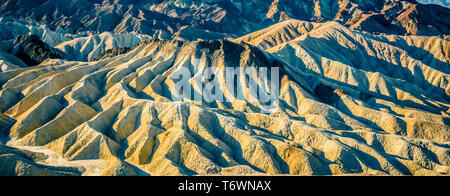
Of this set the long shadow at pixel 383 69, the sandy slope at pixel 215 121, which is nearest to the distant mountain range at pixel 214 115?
the sandy slope at pixel 215 121

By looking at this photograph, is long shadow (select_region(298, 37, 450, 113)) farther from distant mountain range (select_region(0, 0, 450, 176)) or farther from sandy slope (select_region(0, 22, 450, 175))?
sandy slope (select_region(0, 22, 450, 175))

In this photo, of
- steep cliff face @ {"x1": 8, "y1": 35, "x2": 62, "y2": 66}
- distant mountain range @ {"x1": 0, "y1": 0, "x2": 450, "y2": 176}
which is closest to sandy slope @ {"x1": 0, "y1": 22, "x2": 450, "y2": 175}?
distant mountain range @ {"x1": 0, "y1": 0, "x2": 450, "y2": 176}

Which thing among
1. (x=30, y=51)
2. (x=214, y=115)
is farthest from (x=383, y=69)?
(x=30, y=51)

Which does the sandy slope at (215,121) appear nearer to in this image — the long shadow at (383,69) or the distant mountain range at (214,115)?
the distant mountain range at (214,115)

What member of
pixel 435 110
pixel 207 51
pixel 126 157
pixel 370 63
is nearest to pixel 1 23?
pixel 207 51

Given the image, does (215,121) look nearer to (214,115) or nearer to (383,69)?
(214,115)

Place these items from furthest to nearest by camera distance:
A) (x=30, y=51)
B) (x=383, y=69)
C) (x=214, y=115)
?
(x=383, y=69), (x=30, y=51), (x=214, y=115)

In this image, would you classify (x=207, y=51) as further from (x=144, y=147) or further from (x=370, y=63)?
(x=370, y=63)

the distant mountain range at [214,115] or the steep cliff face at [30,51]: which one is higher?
the steep cliff face at [30,51]
